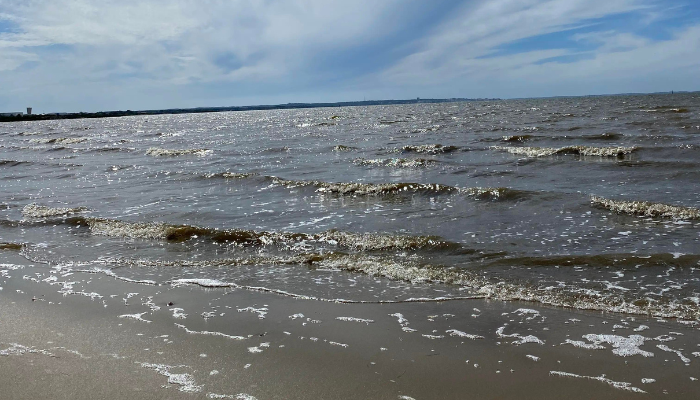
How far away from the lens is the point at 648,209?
10.5 metres

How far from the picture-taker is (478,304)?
620cm

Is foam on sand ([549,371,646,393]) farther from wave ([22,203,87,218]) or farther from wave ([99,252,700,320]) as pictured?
wave ([22,203,87,218])

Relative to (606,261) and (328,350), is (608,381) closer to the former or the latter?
(328,350)

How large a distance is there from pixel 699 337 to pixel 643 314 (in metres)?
0.68

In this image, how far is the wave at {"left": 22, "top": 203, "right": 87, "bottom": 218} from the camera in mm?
12875

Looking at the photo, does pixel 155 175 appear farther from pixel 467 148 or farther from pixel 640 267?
pixel 640 267

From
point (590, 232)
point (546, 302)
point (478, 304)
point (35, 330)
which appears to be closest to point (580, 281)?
point (546, 302)

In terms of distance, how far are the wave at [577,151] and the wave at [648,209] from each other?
950 centimetres

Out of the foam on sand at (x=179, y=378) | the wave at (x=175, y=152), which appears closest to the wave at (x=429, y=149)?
the wave at (x=175, y=152)

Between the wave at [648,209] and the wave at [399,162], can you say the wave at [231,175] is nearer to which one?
the wave at [399,162]

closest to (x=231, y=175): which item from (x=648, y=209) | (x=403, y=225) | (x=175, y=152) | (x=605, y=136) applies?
(x=403, y=225)

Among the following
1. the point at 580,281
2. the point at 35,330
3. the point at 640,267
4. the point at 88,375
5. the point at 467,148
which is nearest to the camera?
the point at 88,375

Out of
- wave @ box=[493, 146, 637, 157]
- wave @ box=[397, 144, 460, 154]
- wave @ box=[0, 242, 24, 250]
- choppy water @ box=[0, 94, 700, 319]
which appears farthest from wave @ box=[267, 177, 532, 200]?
wave @ box=[397, 144, 460, 154]

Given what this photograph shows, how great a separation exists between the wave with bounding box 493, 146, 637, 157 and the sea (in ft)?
0.41
